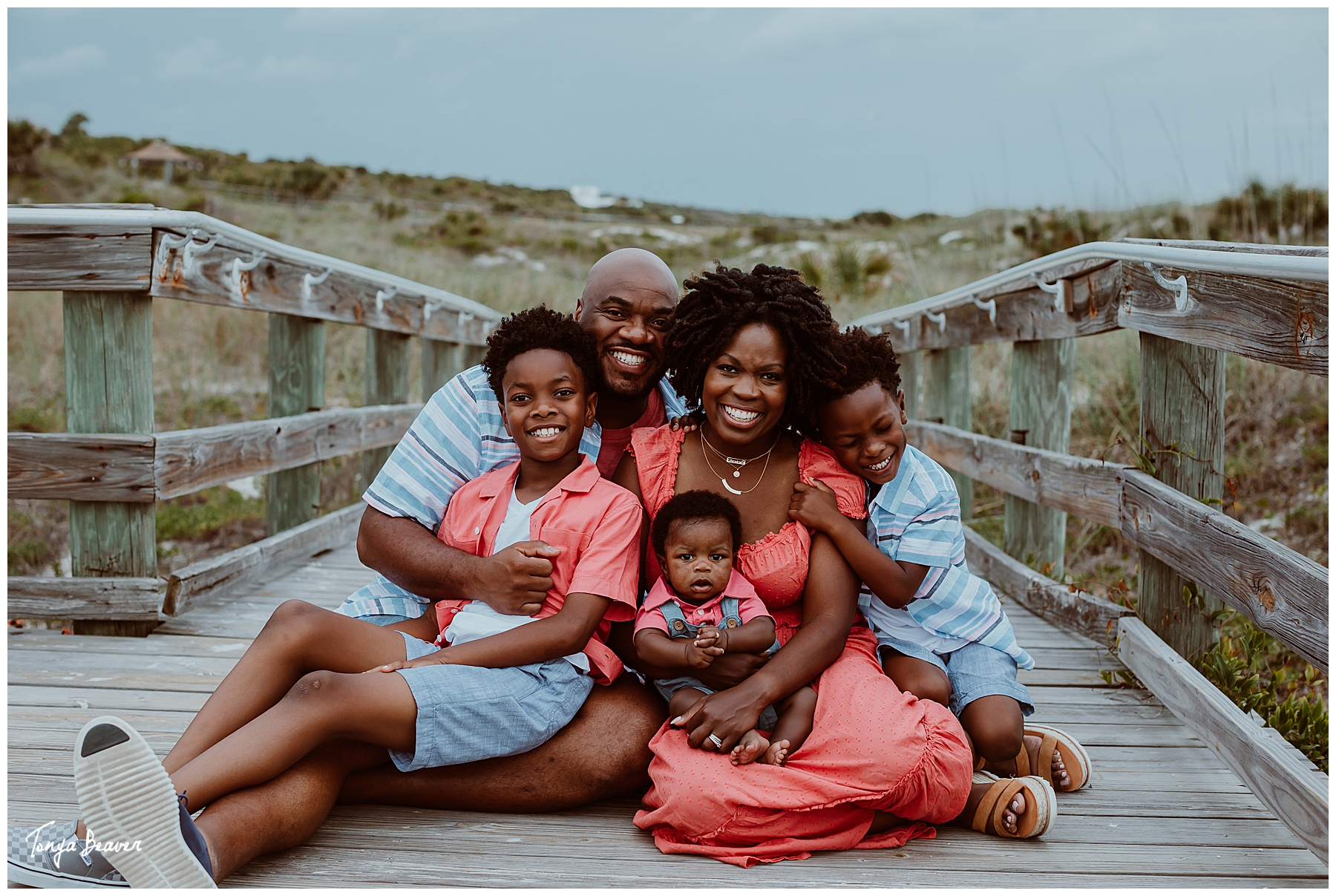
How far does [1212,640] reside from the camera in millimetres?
2625

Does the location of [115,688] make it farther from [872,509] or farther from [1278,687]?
[1278,687]

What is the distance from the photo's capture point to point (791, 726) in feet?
6.60

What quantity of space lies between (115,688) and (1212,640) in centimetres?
296

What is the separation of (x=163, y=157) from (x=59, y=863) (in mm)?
32103

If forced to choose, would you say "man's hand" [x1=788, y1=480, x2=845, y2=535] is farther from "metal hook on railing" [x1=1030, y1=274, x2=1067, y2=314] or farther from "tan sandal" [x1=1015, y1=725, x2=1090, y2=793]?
"metal hook on railing" [x1=1030, y1=274, x2=1067, y2=314]

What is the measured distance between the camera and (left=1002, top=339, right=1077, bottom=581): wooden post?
12.5ft

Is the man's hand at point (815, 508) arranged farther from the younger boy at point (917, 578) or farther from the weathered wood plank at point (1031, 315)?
the weathered wood plank at point (1031, 315)

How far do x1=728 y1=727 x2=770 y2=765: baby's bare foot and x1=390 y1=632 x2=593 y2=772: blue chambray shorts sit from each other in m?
0.37

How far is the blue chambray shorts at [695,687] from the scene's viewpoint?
2047 mm

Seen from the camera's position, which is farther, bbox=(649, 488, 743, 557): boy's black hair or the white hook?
the white hook

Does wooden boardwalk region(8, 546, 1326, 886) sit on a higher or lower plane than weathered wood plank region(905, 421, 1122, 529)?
lower

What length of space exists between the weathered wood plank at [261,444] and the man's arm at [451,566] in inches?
40.9

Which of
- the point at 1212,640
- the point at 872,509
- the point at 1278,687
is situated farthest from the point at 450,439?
the point at 1278,687

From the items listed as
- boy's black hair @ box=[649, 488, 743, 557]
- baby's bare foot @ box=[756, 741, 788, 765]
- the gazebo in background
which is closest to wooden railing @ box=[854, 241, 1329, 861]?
baby's bare foot @ box=[756, 741, 788, 765]
